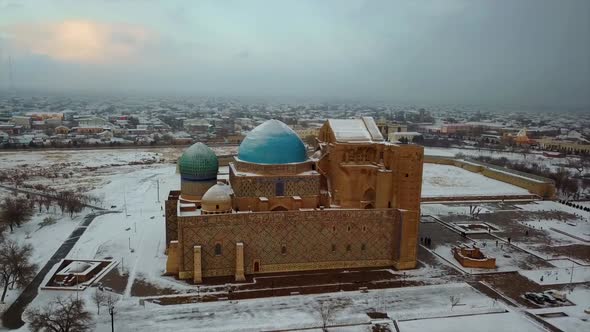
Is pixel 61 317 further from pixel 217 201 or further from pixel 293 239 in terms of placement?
pixel 293 239

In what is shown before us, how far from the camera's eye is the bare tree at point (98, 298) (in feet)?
70.2

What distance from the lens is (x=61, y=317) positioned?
18.9 m

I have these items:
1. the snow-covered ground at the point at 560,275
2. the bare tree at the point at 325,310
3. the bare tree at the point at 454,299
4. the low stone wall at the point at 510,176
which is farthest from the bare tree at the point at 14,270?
the low stone wall at the point at 510,176

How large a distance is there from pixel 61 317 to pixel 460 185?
151ft

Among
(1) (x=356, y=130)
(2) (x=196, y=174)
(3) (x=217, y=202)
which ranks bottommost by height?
(3) (x=217, y=202)

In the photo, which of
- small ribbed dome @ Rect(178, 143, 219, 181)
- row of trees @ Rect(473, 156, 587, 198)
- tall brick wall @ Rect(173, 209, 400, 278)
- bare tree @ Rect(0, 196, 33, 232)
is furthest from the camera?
row of trees @ Rect(473, 156, 587, 198)

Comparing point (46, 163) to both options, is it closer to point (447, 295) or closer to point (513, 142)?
point (447, 295)

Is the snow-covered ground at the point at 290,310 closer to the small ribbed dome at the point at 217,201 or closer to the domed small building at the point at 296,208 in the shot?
the domed small building at the point at 296,208

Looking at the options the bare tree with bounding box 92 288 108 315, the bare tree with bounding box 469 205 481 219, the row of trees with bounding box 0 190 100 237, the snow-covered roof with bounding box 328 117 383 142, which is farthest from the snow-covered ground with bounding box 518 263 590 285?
the row of trees with bounding box 0 190 100 237

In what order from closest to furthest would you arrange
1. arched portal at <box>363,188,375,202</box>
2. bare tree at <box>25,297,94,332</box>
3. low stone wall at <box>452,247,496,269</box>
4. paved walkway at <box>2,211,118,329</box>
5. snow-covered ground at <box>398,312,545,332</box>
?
bare tree at <box>25,297,94,332</box> < paved walkway at <box>2,211,118,329</box> < snow-covered ground at <box>398,312,545,332</box> < low stone wall at <box>452,247,496,269</box> < arched portal at <box>363,188,375,202</box>

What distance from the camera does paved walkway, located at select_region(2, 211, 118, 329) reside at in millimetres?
20375

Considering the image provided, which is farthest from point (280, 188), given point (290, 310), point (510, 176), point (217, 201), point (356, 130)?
point (510, 176)

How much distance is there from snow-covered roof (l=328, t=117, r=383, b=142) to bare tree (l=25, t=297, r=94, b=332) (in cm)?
1720

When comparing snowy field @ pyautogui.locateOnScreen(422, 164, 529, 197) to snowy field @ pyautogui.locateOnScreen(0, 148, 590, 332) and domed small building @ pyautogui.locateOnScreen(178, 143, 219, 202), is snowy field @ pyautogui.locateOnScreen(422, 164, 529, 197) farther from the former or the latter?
domed small building @ pyautogui.locateOnScreen(178, 143, 219, 202)
